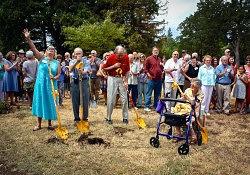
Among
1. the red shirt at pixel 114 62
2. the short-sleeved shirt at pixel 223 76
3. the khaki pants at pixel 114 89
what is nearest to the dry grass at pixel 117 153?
the khaki pants at pixel 114 89

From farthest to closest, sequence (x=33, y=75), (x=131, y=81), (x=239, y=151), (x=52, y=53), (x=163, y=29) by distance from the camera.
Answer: (x=163, y=29)
(x=131, y=81)
(x=33, y=75)
(x=52, y=53)
(x=239, y=151)

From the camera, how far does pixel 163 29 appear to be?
27.9 m

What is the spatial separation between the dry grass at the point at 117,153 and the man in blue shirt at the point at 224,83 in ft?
6.88

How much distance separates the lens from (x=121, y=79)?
7391 mm

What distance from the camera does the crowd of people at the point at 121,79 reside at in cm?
658

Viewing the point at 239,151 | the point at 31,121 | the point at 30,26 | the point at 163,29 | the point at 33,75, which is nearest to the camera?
the point at 239,151

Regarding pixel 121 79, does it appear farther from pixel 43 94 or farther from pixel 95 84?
pixel 95 84

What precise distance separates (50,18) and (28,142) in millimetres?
23568

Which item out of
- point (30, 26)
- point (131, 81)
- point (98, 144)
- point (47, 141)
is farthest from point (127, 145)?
point (30, 26)

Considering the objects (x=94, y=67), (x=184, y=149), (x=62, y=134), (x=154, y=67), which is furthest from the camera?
(x=94, y=67)

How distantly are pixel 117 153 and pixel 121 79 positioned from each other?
2.67 metres

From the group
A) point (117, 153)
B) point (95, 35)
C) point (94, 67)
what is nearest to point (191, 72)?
point (94, 67)

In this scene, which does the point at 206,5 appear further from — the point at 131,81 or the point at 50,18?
the point at 131,81

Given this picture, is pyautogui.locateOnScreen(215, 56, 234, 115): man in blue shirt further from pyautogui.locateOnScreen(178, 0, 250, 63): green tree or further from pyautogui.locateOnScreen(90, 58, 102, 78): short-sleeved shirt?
pyautogui.locateOnScreen(178, 0, 250, 63): green tree
